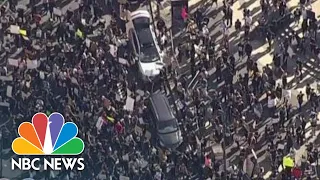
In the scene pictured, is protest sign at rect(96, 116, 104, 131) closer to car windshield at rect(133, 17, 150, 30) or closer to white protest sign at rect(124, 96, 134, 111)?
white protest sign at rect(124, 96, 134, 111)

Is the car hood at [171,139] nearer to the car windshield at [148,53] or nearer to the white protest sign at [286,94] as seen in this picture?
the car windshield at [148,53]

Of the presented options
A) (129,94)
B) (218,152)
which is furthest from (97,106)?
(218,152)

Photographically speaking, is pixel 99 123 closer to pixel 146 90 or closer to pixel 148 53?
→ pixel 146 90

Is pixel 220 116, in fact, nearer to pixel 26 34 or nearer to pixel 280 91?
pixel 280 91

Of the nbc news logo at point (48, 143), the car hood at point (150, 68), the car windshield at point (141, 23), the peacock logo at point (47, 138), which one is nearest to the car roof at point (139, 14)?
the car windshield at point (141, 23)

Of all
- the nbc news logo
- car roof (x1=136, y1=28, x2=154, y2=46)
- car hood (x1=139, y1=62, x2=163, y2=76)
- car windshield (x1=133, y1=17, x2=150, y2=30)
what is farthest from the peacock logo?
car windshield (x1=133, y1=17, x2=150, y2=30)

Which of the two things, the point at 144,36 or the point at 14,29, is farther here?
the point at 144,36

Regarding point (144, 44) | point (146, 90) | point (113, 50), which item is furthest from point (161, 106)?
point (144, 44)
